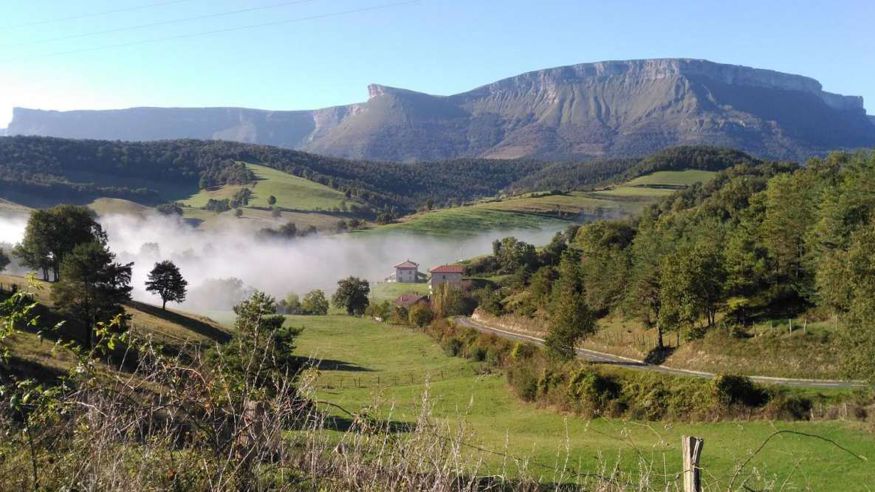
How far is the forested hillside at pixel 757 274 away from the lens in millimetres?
32844

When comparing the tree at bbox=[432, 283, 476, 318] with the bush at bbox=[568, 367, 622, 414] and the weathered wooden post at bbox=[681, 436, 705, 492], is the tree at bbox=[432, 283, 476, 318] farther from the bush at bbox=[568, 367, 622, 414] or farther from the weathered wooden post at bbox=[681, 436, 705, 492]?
the weathered wooden post at bbox=[681, 436, 705, 492]

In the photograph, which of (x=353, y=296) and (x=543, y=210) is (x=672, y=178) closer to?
(x=543, y=210)

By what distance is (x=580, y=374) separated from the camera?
1256 inches

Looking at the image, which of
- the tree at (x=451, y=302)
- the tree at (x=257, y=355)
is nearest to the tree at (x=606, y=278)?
the tree at (x=451, y=302)

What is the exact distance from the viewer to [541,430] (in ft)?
95.0

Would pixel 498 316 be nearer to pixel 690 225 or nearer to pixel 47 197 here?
pixel 690 225

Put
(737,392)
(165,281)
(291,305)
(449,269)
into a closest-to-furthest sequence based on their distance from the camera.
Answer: (737,392)
(165,281)
(291,305)
(449,269)

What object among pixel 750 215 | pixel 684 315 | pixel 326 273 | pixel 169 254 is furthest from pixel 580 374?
pixel 169 254

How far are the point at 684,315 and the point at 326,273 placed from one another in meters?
87.4

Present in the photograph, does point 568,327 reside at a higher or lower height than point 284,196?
lower

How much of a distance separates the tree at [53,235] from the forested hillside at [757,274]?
42011 mm

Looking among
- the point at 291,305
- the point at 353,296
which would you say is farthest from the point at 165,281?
the point at 291,305

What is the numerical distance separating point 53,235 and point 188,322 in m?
13.5

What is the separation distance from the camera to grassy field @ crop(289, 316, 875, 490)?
6.34 metres
